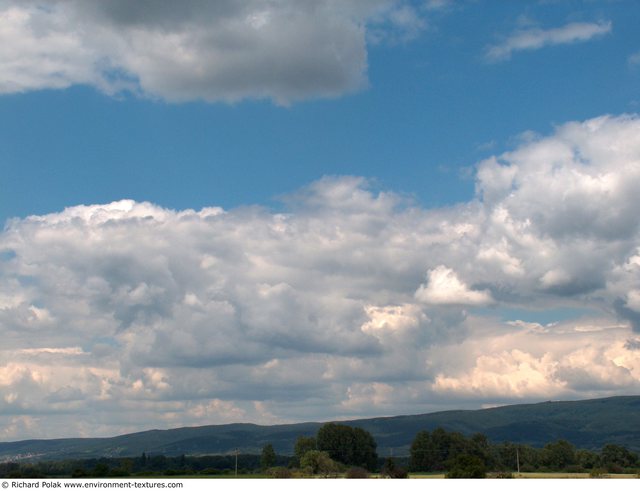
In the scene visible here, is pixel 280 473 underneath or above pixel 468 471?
above

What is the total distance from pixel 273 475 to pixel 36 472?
190 ft

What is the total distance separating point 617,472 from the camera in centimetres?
19400

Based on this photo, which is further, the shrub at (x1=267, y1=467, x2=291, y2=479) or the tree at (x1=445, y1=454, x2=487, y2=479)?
the shrub at (x1=267, y1=467, x2=291, y2=479)

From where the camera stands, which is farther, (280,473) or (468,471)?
(280,473)

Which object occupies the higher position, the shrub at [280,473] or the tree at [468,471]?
the shrub at [280,473]

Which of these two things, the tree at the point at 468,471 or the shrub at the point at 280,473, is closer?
the tree at the point at 468,471

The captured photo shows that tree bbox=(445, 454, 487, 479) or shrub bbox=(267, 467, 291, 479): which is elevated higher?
shrub bbox=(267, 467, 291, 479)
